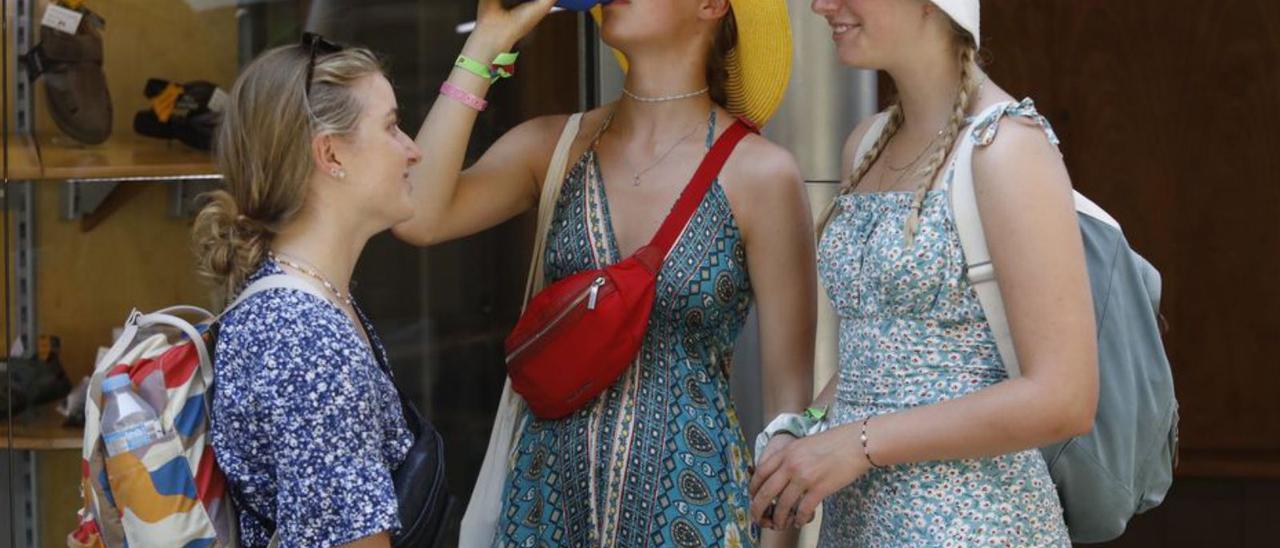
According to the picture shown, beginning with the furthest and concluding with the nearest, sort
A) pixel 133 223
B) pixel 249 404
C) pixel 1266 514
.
Answer: 1. pixel 1266 514
2. pixel 133 223
3. pixel 249 404

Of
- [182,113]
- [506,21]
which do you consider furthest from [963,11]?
[182,113]

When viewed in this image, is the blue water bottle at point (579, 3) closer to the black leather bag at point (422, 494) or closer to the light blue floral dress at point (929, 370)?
the light blue floral dress at point (929, 370)

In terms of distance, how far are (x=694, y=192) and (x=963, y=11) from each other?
2.03ft

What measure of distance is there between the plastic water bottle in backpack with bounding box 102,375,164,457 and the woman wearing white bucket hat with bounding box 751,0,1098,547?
86 cm

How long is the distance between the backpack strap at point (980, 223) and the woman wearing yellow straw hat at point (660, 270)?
58 centimetres

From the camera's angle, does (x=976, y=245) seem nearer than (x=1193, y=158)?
Yes

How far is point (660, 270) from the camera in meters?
2.88

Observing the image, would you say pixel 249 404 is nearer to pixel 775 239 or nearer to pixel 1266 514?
pixel 775 239

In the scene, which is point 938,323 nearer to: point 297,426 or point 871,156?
point 871,156

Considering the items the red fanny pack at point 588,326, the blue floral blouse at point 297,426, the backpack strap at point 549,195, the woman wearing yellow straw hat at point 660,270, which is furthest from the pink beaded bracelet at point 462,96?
the blue floral blouse at point 297,426

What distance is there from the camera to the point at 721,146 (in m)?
3.00

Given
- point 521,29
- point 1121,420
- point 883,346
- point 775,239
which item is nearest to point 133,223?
point 521,29

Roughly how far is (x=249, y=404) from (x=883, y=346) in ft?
2.94

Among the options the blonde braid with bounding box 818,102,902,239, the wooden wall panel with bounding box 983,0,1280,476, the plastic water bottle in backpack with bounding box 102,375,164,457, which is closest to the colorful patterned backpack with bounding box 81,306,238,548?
the plastic water bottle in backpack with bounding box 102,375,164,457
